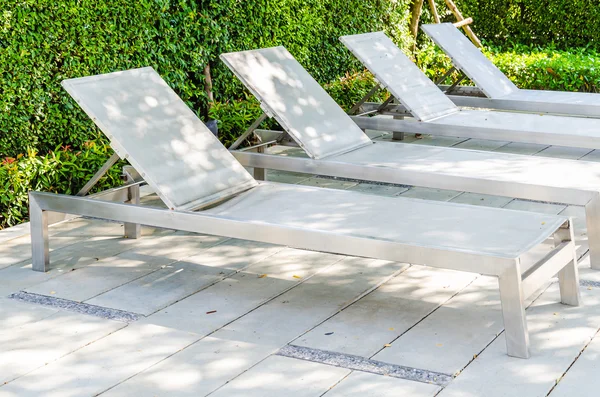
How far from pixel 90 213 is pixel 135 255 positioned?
22.5 inches

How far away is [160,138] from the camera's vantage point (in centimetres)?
505

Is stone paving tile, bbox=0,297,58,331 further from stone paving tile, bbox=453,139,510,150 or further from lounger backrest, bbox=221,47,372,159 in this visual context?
stone paving tile, bbox=453,139,510,150

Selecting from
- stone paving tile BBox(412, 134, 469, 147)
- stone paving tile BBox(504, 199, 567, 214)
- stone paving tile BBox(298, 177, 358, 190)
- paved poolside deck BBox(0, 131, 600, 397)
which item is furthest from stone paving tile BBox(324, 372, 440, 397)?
stone paving tile BBox(412, 134, 469, 147)

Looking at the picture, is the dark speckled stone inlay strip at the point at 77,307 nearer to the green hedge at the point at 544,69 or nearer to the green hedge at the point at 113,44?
the green hedge at the point at 113,44

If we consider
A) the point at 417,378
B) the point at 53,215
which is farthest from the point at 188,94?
the point at 417,378

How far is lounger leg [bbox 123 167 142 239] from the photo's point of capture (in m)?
5.37

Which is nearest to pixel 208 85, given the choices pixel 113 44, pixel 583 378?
pixel 113 44

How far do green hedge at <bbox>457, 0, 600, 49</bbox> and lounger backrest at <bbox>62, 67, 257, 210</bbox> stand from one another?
28.1 feet

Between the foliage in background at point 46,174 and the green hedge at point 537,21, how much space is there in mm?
8008

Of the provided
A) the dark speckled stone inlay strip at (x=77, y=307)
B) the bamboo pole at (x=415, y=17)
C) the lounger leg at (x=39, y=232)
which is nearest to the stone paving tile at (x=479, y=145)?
the bamboo pole at (x=415, y=17)

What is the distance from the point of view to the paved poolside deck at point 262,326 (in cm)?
356

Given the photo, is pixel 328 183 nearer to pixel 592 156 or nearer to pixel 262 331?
pixel 592 156

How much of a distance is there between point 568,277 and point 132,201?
8.60ft

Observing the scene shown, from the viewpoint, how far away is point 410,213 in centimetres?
452
